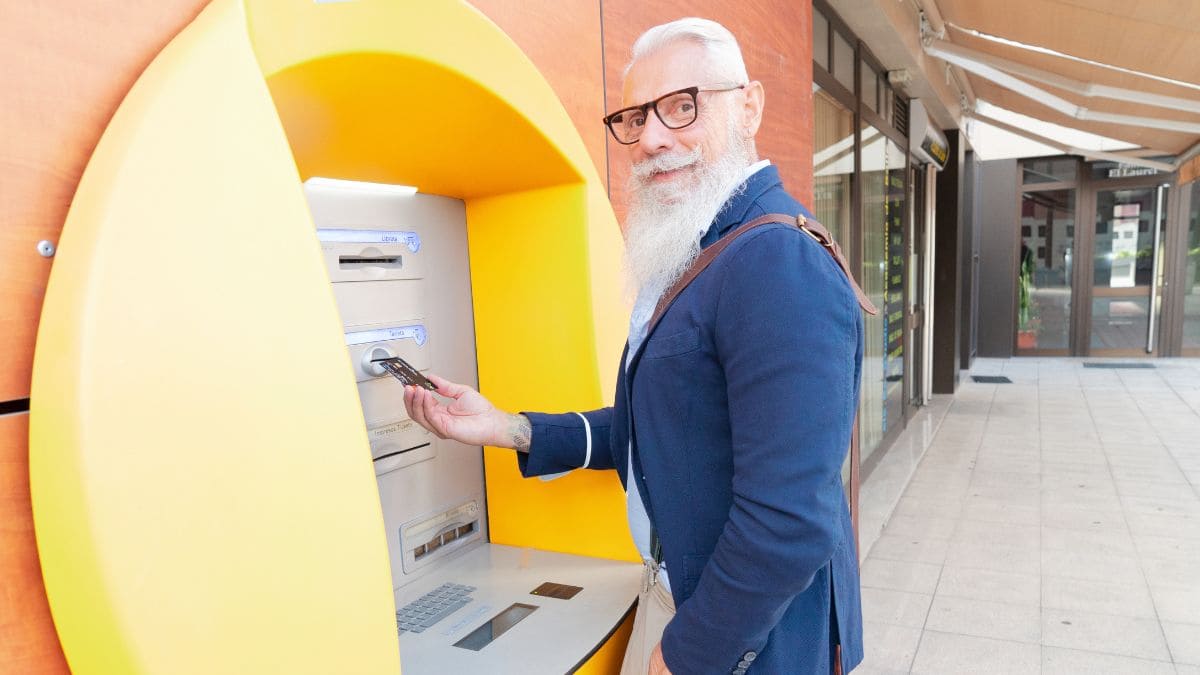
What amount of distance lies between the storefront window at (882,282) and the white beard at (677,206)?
13.6 feet

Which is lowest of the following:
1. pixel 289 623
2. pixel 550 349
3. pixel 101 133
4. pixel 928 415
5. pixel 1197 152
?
pixel 928 415

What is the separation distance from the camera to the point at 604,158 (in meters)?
1.83

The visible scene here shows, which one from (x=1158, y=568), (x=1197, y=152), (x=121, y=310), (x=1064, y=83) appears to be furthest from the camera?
(x=1197, y=152)

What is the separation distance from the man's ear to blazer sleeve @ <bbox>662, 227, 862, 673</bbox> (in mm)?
323

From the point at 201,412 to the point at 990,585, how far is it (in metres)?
4.01

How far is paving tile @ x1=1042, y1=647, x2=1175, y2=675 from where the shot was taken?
3.00 m

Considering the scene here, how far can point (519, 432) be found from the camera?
4.98ft

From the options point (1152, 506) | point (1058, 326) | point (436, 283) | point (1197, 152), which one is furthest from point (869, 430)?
Answer: point (1058, 326)

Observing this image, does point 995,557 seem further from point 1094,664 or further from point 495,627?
point 495,627

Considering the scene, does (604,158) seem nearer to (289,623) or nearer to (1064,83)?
(289,623)

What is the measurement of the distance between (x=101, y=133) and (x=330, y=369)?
339mm

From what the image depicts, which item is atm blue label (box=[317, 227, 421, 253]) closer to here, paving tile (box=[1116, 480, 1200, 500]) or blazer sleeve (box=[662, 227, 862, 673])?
blazer sleeve (box=[662, 227, 862, 673])

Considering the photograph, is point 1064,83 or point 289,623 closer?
point 289,623

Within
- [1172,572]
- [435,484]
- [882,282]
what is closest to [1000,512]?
[1172,572]
